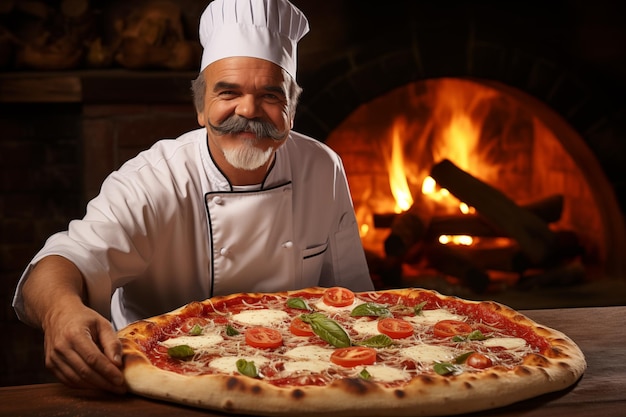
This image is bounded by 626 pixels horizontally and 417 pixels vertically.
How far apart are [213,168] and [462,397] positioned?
1092mm

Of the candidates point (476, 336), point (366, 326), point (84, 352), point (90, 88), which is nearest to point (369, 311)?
point (366, 326)

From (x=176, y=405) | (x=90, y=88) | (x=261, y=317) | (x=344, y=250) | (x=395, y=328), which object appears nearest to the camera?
(x=176, y=405)

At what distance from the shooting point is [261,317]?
190 centimetres

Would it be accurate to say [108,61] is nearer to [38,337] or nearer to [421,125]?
[38,337]

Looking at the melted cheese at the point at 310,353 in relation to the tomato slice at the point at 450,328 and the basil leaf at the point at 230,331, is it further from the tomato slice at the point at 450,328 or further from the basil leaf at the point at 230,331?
the tomato slice at the point at 450,328

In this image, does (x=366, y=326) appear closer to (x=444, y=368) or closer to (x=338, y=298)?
(x=338, y=298)

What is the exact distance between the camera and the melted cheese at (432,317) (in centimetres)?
191

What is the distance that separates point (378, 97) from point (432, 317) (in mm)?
1860

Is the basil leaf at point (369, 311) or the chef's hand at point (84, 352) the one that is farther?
the basil leaf at point (369, 311)

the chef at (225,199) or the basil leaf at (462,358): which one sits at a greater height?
the chef at (225,199)

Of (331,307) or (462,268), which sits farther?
(462,268)

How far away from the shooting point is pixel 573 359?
1.56 m

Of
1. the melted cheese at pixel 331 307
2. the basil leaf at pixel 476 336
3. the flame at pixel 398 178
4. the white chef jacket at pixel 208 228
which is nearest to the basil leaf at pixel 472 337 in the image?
the basil leaf at pixel 476 336

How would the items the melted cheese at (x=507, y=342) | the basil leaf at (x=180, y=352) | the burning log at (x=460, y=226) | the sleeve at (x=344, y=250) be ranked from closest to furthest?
the basil leaf at (x=180, y=352)
the melted cheese at (x=507, y=342)
the sleeve at (x=344, y=250)
the burning log at (x=460, y=226)
